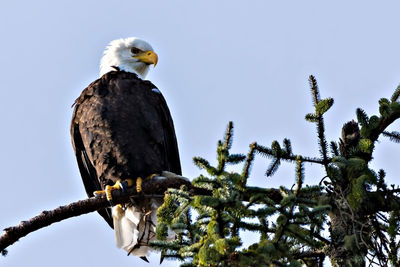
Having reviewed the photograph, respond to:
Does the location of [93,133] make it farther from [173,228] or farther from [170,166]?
[173,228]

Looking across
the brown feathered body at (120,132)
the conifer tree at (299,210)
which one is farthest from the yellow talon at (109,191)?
the conifer tree at (299,210)

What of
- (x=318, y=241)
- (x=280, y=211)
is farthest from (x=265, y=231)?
(x=318, y=241)

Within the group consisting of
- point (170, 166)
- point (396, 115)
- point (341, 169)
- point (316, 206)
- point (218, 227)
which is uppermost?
point (170, 166)

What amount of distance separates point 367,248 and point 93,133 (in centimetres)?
281

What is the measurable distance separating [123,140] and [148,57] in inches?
55.0

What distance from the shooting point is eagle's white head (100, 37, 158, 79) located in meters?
6.73

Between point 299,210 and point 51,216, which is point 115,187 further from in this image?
point 299,210

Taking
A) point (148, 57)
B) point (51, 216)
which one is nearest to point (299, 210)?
point (51, 216)

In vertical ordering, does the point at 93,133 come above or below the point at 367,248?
above

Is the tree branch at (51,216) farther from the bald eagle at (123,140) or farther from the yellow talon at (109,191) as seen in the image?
the bald eagle at (123,140)

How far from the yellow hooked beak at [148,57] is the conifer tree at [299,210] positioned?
10.3 ft

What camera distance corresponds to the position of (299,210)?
10.3ft

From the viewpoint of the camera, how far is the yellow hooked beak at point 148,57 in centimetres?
670

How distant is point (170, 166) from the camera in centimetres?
594
